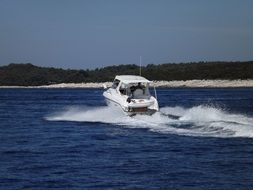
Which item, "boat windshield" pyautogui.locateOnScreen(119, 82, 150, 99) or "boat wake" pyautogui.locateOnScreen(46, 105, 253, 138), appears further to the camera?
"boat windshield" pyautogui.locateOnScreen(119, 82, 150, 99)

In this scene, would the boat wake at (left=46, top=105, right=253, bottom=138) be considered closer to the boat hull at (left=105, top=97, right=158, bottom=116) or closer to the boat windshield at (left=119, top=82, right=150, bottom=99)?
the boat hull at (left=105, top=97, right=158, bottom=116)

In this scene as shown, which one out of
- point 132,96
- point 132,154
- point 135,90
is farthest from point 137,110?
point 132,154

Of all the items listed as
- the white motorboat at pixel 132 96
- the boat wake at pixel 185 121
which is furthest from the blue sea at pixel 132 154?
the white motorboat at pixel 132 96

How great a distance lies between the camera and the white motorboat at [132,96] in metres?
34.8

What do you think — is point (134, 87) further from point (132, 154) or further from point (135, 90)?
point (132, 154)

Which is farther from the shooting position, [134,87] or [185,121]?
[134,87]

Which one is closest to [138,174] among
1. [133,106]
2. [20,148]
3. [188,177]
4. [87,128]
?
[188,177]

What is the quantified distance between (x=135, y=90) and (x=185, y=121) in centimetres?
485

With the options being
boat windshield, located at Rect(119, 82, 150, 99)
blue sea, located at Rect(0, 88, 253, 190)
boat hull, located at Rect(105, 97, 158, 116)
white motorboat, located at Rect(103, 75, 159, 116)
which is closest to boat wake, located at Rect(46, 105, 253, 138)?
blue sea, located at Rect(0, 88, 253, 190)

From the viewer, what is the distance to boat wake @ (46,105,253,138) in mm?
26987

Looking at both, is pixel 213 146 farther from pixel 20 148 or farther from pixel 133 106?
pixel 133 106

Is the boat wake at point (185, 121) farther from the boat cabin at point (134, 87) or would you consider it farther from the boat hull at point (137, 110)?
the boat cabin at point (134, 87)

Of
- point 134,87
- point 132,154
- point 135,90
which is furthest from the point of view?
point 134,87

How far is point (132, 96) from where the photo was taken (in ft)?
120
